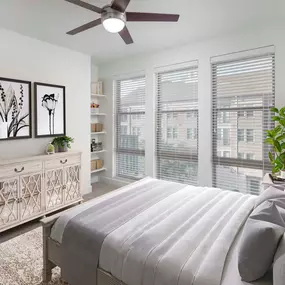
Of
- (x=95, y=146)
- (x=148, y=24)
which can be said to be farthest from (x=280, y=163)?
(x=95, y=146)

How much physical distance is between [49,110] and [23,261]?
2.25 m

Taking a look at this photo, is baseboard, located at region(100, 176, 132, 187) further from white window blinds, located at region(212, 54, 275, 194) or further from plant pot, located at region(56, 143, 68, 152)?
white window blinds, located at region(212, 54, 275, 194)

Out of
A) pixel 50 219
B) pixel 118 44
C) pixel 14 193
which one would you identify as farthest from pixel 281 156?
pixel 14 193

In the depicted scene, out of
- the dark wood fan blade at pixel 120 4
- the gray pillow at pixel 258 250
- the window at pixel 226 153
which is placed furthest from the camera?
the window at pixel 226 153

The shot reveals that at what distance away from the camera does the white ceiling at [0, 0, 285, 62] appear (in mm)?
2482

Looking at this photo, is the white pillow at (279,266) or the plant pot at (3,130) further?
the plant pot at (3,130)

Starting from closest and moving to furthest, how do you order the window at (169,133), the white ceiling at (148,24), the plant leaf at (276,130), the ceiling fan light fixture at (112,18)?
the ceiling fan light fixture at (112,18)
the white ceiling at (148,24)
the plant leaf at (276,130)
the window at (169,133)

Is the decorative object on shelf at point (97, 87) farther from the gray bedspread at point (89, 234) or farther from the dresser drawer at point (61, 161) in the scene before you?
the gray bedspread at point (89, 234)

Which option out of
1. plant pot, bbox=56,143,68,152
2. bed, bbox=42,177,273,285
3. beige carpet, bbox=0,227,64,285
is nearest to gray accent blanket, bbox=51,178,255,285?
bed, bbox=42,177,273,285

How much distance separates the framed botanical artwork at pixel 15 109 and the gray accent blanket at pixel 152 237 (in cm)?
190

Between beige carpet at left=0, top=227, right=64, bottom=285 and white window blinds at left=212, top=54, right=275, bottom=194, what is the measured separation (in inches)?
108

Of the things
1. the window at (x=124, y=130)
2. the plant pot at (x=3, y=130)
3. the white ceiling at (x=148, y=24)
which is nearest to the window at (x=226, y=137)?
the white ceiling at (x=148, y=24)

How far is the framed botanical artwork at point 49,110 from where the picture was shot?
3459mm

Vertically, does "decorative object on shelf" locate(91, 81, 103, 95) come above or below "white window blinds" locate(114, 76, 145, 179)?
above
